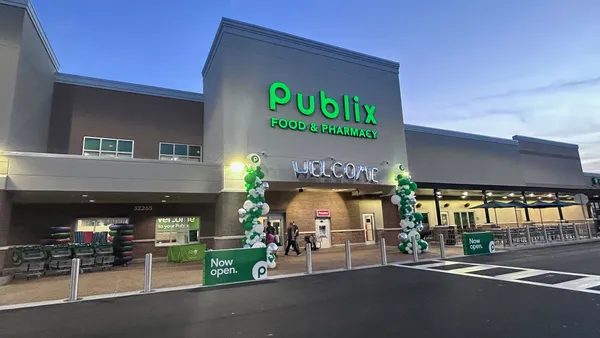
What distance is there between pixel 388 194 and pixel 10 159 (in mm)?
17345

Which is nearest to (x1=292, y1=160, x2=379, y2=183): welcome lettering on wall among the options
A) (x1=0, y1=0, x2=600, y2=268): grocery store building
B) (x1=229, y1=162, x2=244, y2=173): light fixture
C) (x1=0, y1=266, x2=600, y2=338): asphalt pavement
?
(x1=0, y1=0, x2=600, y2=268): grocery store building

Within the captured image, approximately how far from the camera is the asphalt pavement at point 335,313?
517cm

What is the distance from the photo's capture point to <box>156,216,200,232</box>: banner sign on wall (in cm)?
1752

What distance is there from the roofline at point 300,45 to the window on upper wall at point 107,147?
608 cm

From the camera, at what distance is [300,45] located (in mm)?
16562

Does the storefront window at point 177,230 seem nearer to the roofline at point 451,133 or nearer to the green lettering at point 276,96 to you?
the green lettering at point 276,96

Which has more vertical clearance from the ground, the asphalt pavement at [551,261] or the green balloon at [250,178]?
the green balloon at [250,178]

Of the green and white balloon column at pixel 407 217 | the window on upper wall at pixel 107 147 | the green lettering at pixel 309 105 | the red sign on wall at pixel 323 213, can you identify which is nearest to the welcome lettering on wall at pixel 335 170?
the green and white balloon column at pixel 407 217

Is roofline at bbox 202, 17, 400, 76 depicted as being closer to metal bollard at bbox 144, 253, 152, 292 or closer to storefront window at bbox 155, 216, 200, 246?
storefront window at bbox 155, 216, 200, 246

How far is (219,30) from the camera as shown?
603 inches

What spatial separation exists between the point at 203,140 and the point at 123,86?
16.8 ft

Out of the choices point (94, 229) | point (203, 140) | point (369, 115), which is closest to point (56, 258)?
point (94, 229)

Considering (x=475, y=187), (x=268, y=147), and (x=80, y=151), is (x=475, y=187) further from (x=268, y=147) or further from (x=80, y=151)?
(x=80, y=151)

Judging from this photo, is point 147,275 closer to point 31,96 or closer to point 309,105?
point 31,96
